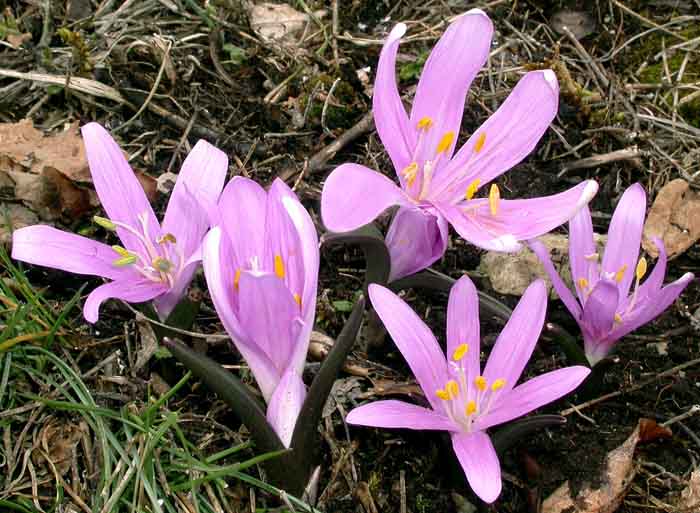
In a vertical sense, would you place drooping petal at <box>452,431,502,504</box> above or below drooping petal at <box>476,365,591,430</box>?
below

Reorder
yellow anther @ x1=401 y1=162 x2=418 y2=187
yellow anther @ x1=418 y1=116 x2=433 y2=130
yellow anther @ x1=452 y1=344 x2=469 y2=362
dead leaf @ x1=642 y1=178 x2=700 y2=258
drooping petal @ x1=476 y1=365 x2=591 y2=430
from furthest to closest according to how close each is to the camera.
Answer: dead leaf @ x1=642 y1=178 x2=700 y2=258 < yellow anther @ x1=418 y1=116 x2=433 y2=130 < yellow anther @ x1=401 y1=162 x2=418 y2=187 < yellow anther @ x1=452 y1=344 x2=469 y2=362 < drooping petal @ x1=476 y1=365 x2=591 y2=430

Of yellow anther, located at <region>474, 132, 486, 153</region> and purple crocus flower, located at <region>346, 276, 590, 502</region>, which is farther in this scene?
yellow anther, located at <region>474, 132, 486, 153</region>

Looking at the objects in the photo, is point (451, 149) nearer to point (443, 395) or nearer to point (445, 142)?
point (445, 142)

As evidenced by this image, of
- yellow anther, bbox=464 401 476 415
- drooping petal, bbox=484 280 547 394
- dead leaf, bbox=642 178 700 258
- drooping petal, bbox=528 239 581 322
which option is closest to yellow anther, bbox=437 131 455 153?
drooping petal, bbox=528 239 581 322

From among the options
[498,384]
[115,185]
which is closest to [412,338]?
[498,384]

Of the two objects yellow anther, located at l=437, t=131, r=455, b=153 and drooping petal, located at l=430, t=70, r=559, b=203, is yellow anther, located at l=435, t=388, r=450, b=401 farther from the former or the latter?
yellow anther, located at l=437, t=131, r=455, b=153
